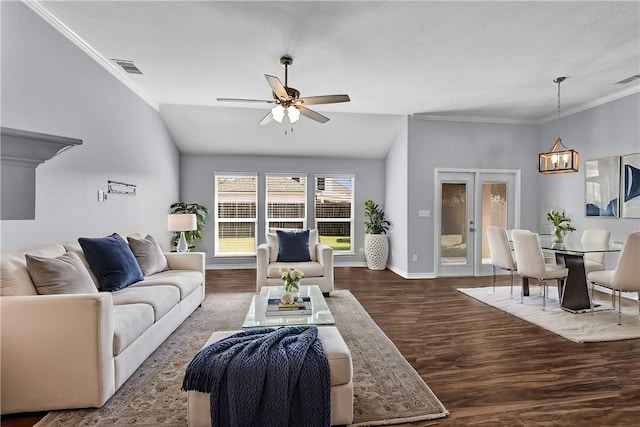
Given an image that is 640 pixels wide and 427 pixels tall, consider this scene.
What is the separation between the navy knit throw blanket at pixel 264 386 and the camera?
168cm

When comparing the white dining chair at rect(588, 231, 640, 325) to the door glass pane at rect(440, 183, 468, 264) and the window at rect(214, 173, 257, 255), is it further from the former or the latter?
the window at rect(214, 173, 257, 255)

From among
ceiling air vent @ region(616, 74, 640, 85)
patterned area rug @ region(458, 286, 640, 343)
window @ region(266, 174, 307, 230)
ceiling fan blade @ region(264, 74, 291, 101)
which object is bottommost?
patterned area rug @ region(458, 286, 640, 343)

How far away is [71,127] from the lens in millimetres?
3100

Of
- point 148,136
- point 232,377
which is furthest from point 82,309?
point 148,136

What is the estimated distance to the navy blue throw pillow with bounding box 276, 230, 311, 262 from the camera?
4895 mm

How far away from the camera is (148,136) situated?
504 centimetres

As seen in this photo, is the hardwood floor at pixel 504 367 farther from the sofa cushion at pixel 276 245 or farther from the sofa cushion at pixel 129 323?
the sofa cushion at pixel 276 245

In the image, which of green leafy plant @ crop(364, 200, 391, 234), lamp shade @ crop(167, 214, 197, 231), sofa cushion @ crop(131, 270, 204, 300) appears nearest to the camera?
sofa cushion @ crop(131, 270, 204, 300)

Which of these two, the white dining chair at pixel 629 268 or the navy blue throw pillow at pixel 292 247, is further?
the navy blue throw pillow at pixel 292 247

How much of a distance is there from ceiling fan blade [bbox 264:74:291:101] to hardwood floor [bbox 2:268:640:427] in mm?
2554

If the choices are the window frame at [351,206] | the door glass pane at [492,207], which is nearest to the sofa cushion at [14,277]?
the window frame at [351,206]

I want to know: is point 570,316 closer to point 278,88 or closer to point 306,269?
point 306,269

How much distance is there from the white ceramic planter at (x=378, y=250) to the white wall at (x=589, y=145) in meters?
2.86

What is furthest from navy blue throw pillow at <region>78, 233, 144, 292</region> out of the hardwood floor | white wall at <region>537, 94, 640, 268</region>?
white wall at <region>537, 94, 640, 268</region>
